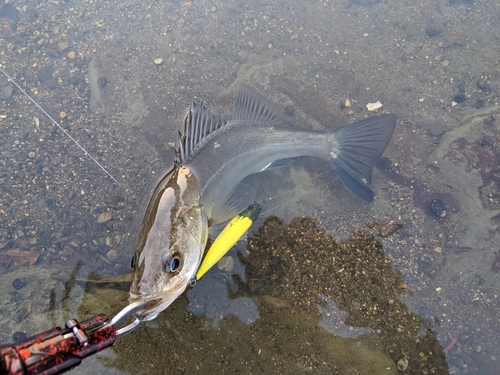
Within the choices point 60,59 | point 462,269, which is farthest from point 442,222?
point 60,59

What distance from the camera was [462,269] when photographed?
3.88m

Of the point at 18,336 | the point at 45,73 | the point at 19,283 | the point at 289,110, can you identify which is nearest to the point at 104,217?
the point at 19,283

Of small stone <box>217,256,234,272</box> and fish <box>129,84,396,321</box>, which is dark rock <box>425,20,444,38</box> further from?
small stone <box>217,256,234,272</box>

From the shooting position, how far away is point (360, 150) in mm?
4086

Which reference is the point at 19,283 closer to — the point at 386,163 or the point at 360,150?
the point at 360,150

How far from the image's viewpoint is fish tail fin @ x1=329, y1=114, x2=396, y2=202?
13.2 ft

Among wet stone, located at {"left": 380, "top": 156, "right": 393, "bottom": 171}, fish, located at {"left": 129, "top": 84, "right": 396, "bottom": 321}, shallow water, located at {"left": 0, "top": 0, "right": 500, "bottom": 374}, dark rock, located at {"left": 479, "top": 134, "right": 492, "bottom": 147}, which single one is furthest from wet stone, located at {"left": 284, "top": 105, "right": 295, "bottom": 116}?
dark rock, located at {"left": 479, "top": 134, "right": 492, "bottom": 147}

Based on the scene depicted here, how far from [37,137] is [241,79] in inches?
106

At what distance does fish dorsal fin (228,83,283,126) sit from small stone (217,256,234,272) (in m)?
1.51

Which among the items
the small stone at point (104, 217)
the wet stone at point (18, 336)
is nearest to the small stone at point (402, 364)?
the small stone at point (104, 217)

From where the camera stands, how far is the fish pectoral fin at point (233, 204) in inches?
143

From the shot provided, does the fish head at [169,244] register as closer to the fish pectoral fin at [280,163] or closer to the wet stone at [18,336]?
the fish pectoral fin at [280,163]

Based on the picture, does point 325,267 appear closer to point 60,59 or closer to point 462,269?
point 462,269

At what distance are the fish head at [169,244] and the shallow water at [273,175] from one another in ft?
1.74
